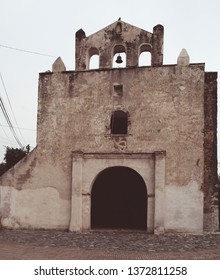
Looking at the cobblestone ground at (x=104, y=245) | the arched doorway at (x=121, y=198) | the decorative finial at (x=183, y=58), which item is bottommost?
the cobblestone ground at (x=104, y=245)

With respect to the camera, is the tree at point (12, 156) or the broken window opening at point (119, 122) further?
the tree at point (12, 156)

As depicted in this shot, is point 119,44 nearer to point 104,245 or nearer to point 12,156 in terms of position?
point 104,245

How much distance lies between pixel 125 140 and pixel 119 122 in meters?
2.19

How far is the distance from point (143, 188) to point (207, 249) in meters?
8.20

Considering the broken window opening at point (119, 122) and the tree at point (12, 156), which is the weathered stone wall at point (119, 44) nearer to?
the broken window opening at point (119, 122)

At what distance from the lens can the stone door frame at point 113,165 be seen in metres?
14.0

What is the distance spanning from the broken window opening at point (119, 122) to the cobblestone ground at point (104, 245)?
4600 mm

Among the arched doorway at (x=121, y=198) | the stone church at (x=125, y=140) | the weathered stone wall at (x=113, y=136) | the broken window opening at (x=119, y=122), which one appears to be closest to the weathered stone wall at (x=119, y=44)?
the stone church at (x=125, y=140)

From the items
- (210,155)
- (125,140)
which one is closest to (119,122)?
(125,140)

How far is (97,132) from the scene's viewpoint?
15.0 m

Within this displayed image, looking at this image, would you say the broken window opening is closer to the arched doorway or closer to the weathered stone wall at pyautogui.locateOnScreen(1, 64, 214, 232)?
the weathered stone wall at pyautogui.locateOnScreen(1, 64, 214, 232)

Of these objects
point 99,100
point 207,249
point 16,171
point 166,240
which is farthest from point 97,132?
point 207,249

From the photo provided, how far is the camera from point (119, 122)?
16.7 meters

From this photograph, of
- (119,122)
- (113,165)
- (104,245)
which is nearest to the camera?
(104,245)
